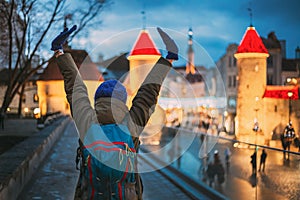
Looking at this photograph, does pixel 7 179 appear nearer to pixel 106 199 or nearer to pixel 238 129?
pixel 106 199

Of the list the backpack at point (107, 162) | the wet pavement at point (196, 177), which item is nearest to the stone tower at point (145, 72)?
the wet pavement at point (196, 177)

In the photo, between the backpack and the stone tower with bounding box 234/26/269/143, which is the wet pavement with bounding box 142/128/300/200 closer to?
the backpack

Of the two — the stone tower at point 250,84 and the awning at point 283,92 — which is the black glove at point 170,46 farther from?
the stone tower at point 250,84

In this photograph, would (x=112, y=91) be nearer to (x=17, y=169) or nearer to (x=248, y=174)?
(x=17, y=169)

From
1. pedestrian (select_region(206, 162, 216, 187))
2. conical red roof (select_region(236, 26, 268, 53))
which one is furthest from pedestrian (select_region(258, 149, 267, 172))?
conical red roof (select_region(236, 26, 268, 53))

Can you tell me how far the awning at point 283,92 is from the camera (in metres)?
32.8

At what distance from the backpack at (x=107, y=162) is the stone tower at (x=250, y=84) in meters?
35.3

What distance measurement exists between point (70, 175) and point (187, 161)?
10.4ft

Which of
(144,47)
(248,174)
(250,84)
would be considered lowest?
(248,174)

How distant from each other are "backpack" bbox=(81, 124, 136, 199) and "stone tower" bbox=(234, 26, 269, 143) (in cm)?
3532

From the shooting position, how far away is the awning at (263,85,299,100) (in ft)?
108

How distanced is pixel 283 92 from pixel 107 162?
34.2m

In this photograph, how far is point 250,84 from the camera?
3922 centimetres

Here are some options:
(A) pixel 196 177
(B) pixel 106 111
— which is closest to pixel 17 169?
(B) pixel 106 111
